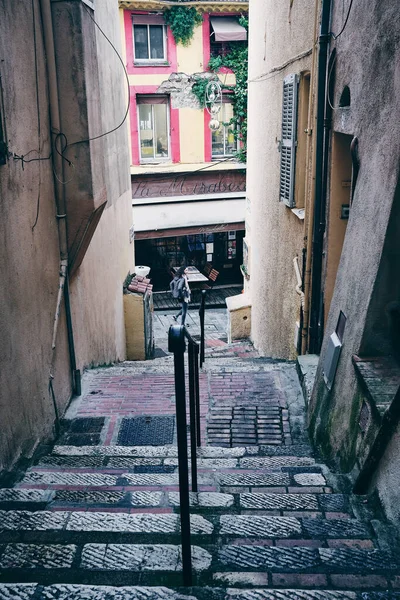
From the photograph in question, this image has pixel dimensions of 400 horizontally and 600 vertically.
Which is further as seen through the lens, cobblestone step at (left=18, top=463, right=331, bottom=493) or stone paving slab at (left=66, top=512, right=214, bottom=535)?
cobblestone step at (left=18, top=463, right=331, bottom=493)

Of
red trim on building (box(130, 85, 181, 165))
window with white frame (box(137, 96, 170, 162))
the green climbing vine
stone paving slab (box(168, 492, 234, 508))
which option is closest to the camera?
stone paving slab (box(168, 492, 234, 508))

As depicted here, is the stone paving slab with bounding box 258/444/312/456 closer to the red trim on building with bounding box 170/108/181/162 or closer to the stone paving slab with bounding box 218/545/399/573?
the stone paving slab with bounding box 218/545/399/573

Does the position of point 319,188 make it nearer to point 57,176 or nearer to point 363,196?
point 363,196

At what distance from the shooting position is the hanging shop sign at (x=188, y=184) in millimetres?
16859

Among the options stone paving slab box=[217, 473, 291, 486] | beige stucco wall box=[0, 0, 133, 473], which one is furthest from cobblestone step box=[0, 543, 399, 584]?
beige stucco wall box=[0, 0, 133, 473]

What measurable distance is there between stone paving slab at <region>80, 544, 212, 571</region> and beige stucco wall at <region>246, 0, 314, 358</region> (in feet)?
16.0

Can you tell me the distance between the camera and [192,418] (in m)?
3.99

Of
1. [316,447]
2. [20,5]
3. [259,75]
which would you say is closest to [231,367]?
[316,447]

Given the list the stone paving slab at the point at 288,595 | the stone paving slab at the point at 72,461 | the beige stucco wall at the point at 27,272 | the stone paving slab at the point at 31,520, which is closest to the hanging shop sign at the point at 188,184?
the beige stucco wall at the point at 27,272

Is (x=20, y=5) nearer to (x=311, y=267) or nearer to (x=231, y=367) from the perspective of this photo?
(x=311, y=267)

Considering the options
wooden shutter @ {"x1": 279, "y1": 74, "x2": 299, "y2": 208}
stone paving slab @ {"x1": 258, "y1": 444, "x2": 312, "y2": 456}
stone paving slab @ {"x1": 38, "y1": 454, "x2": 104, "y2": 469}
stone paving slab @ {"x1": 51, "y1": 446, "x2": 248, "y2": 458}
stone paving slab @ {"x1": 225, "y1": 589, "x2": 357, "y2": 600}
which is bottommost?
stone paving slab @ {"x1": 258, "y1": 444, "x2": 312, "y2": 456}

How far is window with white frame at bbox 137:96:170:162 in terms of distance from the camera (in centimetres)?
1661

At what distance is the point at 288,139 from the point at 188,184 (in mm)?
9944

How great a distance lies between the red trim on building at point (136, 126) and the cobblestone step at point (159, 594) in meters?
15.4
